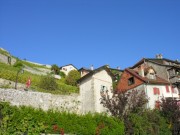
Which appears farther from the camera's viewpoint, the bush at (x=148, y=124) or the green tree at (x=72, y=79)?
the green tree at (x=72, y=79)

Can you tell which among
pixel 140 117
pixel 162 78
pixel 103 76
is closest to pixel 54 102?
pixel 103 76

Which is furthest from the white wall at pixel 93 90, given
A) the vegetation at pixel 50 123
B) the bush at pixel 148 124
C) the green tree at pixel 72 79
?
the vegetation at pixel 50 123

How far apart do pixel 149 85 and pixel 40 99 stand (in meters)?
18.7

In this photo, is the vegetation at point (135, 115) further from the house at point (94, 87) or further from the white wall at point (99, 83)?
the house at point (94, 87)

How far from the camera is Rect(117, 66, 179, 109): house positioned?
139 ft

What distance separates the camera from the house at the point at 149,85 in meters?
42.2

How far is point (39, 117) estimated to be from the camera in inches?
738

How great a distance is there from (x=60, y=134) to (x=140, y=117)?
9663 millimetres

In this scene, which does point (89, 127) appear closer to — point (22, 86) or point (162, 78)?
point (22, 86)

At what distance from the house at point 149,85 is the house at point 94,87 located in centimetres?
297

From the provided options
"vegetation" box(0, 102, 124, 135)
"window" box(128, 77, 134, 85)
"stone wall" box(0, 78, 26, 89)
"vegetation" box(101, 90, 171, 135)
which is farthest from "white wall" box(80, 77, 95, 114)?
"vegetation" box(0, 102, 124, 135)

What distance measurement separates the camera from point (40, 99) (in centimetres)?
3256

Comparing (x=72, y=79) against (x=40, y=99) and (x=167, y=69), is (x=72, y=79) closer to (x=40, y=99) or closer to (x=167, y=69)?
(x=167, y=69)

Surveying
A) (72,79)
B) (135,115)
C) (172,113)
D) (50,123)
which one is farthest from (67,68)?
(50,123)
